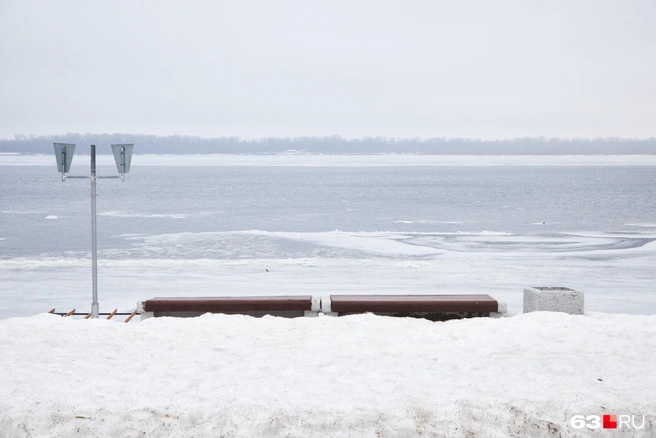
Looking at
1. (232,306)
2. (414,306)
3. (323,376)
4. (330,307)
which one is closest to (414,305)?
(414,306)

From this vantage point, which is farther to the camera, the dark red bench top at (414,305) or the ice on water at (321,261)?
the ice on water at (321,261)

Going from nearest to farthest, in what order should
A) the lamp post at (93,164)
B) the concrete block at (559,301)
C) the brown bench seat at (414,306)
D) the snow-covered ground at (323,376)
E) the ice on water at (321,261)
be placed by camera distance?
the snow-covered ground at (323,376)
the concrete block at (559,301)
the brown bench seat at (414,306)
the lamp post at (93,164)
the ice on water at (321,261)

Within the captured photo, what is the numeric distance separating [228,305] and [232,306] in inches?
2.1

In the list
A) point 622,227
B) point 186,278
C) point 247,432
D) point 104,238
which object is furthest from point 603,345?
point 622,227

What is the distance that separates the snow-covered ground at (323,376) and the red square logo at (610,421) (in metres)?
0.08

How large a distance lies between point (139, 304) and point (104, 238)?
19.1 metres

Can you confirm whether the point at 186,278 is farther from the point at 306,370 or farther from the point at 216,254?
the point at 306,370

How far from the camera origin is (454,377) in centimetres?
593

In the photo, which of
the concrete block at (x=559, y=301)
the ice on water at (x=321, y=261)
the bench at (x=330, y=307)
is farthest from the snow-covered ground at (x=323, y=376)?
the ice on water at (x=321, y=261)

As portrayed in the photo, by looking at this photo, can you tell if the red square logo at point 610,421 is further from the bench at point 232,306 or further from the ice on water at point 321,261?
the ice on water at point 321,261

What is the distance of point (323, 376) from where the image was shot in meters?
5.93

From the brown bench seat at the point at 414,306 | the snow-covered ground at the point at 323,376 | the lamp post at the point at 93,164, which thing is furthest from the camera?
the lamp post at the point at 93,164

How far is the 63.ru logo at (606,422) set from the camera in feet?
16.1

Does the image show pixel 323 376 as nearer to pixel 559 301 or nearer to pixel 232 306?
pixel 232 306
